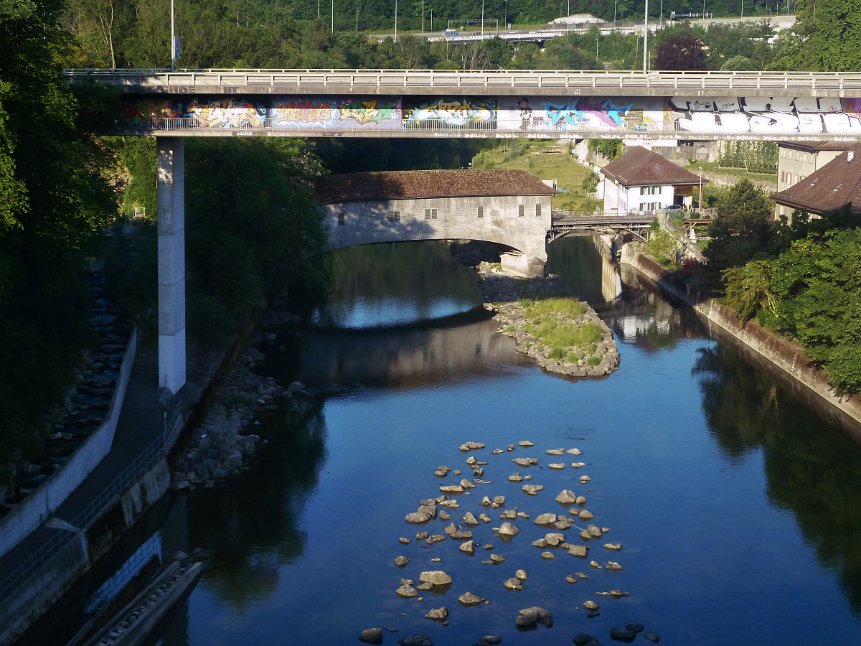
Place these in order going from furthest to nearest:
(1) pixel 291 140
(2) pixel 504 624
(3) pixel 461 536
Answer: (1) pixel 291 140 < (3) pixel 461 536 < (2) pixel 504 624

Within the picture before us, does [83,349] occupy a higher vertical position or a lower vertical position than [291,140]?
lower

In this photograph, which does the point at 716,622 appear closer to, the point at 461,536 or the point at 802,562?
the point at 802,562

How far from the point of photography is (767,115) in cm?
3394

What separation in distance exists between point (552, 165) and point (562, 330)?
49837 mm

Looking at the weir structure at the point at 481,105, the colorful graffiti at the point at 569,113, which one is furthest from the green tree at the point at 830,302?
the colorful graffiti at the point at 569,113

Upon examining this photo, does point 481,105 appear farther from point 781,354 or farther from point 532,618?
point 781,354

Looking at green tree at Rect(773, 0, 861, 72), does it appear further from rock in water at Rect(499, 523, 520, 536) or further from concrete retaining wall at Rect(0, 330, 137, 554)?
concrete retaining wall at Rect(0, 330, 137, 554)

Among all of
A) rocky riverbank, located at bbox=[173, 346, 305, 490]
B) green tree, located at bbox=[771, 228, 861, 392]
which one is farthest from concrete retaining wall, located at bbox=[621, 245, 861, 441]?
rocky riverbank, located at bbox=[173, 346, 305, 490]

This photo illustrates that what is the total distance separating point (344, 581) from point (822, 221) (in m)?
25.3

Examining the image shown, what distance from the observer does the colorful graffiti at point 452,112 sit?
34.2 metres

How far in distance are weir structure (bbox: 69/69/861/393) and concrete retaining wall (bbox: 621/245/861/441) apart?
933 cm

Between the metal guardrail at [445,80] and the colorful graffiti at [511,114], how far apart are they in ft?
1.61

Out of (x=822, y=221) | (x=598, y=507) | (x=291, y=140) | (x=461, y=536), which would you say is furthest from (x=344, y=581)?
(x=291, y=140)

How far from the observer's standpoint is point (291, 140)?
5484 cm
